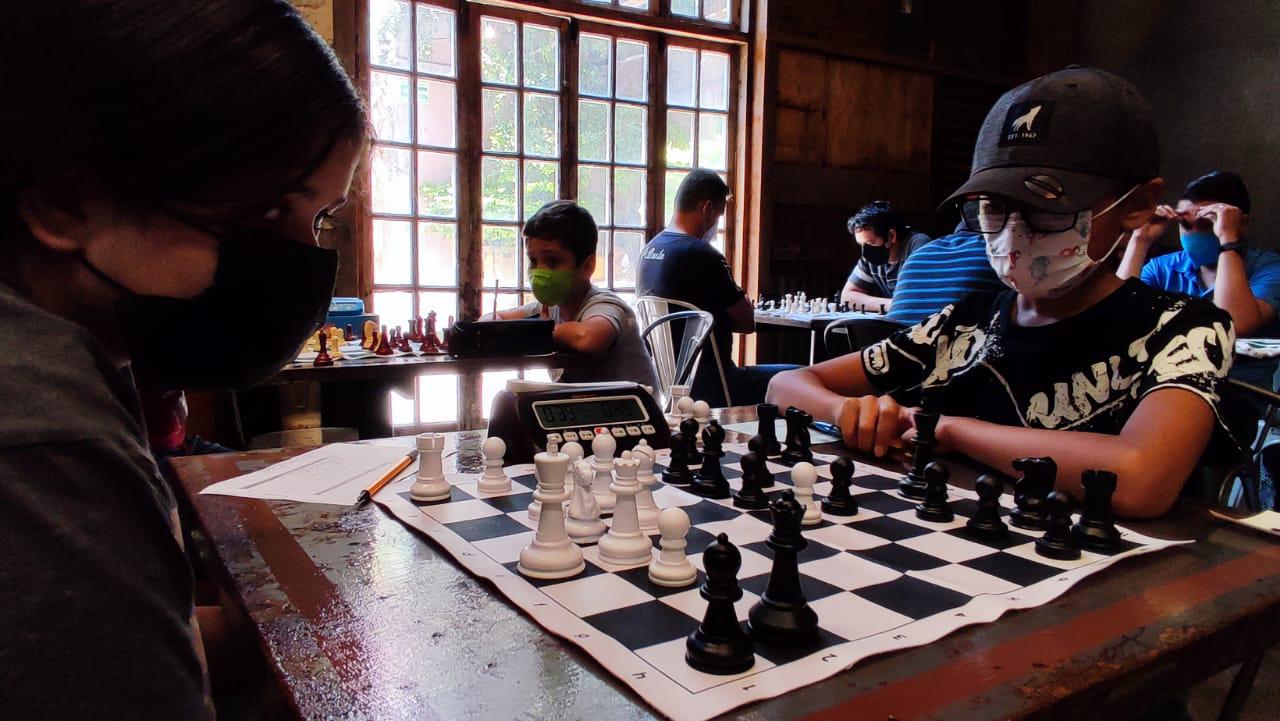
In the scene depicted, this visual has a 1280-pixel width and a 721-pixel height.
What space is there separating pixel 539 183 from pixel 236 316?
5.13 m

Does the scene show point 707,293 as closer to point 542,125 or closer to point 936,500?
point 542,125

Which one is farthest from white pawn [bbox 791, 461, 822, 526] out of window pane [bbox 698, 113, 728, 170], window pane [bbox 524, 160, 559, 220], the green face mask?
window pane [bbox 698, 113, 728, 170]

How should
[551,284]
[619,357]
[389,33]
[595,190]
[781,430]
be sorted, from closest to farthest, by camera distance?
1. [781,430]
2. [619,357]
3. [551,284]
4. [389,33]
5. [595,190]

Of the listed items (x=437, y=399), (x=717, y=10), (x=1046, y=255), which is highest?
(x=717, y=10)

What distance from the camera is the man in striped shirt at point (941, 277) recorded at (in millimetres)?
3266

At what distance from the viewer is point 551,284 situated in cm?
322

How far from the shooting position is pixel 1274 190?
656 centimetres

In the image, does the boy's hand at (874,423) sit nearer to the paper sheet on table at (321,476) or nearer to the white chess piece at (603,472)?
the white chess piece at (603,472)

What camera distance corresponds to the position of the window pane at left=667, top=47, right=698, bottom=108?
6.17 meters

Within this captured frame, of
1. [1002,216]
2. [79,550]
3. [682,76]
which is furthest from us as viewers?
[682,76]

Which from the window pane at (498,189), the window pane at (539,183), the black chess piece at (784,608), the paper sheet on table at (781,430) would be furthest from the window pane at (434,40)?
the black chess piece at (784,608)

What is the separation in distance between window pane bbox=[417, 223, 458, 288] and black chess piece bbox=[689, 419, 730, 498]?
4475mm

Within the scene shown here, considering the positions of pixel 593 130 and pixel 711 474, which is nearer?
pixel 711 474

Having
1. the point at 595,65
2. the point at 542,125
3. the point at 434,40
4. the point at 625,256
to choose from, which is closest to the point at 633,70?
the point at 595,65
